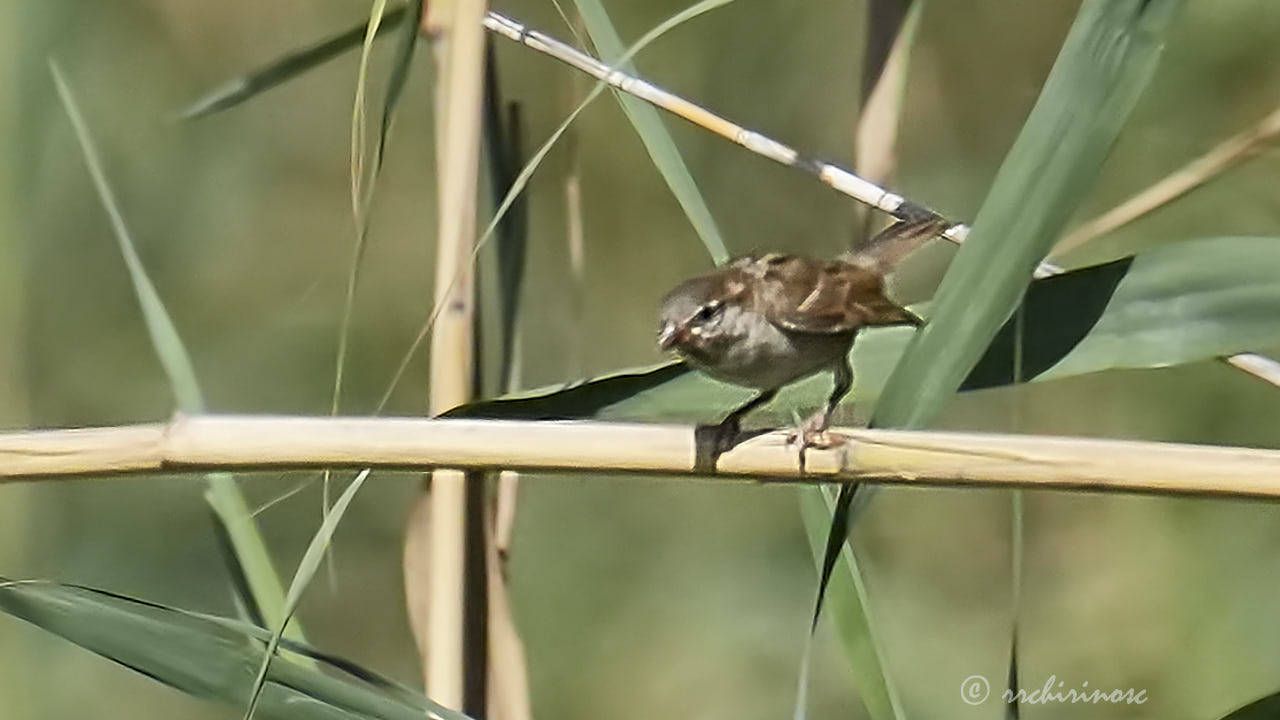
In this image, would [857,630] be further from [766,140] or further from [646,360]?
[646,360]

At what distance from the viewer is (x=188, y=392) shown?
4.32 ft

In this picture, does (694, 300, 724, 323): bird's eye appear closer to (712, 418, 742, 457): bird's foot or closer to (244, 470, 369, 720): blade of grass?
(712, 418, 742, 457): bird's foot

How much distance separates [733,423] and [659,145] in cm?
29

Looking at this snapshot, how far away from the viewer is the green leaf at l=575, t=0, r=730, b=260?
1256mm

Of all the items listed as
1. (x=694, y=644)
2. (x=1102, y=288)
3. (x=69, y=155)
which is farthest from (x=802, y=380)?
(x=69, y=155)

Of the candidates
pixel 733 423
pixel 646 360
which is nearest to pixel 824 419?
pixel 733 423

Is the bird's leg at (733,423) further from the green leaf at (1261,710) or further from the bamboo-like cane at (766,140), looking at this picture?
the green leaf at (1261,710)

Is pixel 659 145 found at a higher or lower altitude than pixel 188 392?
higher

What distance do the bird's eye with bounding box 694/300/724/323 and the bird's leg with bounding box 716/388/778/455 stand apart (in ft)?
0.33

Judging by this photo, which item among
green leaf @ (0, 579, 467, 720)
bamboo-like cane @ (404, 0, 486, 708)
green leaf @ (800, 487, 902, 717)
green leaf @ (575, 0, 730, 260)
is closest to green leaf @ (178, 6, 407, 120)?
bamboo-like cane @ (404, 0, 486, 708)

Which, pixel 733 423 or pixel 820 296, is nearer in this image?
pixel 733 423

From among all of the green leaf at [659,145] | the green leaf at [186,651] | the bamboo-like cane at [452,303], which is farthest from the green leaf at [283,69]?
the green leaf at [186,651]

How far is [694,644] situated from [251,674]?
5.82ft

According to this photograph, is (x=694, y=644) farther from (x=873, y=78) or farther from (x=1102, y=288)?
(x=1102, y=288)
